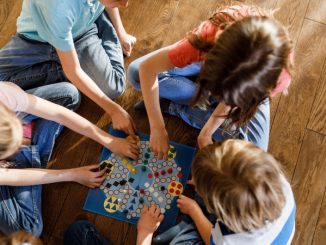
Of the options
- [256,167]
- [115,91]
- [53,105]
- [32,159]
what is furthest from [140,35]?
[256,167]

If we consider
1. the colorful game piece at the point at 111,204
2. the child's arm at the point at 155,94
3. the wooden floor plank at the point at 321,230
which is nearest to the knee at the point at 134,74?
the child's arm at the point at 155,94

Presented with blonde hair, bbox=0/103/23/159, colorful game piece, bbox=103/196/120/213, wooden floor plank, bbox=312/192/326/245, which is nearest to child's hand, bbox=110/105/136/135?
colorful game piece, bbox=103/196/120/213

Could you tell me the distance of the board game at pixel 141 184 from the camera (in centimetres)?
116

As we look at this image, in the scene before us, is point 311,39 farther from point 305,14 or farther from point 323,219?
point 323,219

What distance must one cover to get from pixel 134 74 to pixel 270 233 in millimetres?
616

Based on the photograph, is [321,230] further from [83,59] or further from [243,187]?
[83,59]

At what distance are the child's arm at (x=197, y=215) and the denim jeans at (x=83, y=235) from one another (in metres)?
0.25

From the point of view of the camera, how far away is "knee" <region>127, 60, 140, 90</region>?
1182 mm

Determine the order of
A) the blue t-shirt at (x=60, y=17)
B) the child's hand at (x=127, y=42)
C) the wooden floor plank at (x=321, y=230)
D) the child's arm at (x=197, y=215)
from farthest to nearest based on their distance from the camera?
the child's hand at (x=127, y=42) < the wooden floor plank at (x=321, y=230) < the child's arm at (x=197, y=215) < the blue t-shirt at (x=60, y=17)

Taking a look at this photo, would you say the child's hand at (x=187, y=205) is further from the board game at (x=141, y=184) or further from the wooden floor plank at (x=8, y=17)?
the wooden floor plank at (x=8, y=17)

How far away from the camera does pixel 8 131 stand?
829mm

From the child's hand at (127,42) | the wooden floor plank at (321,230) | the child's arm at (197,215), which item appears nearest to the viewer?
the child's arm at (197,215)

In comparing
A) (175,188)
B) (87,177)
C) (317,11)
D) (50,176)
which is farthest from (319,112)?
(50,176)

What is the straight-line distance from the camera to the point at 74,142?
125cm
